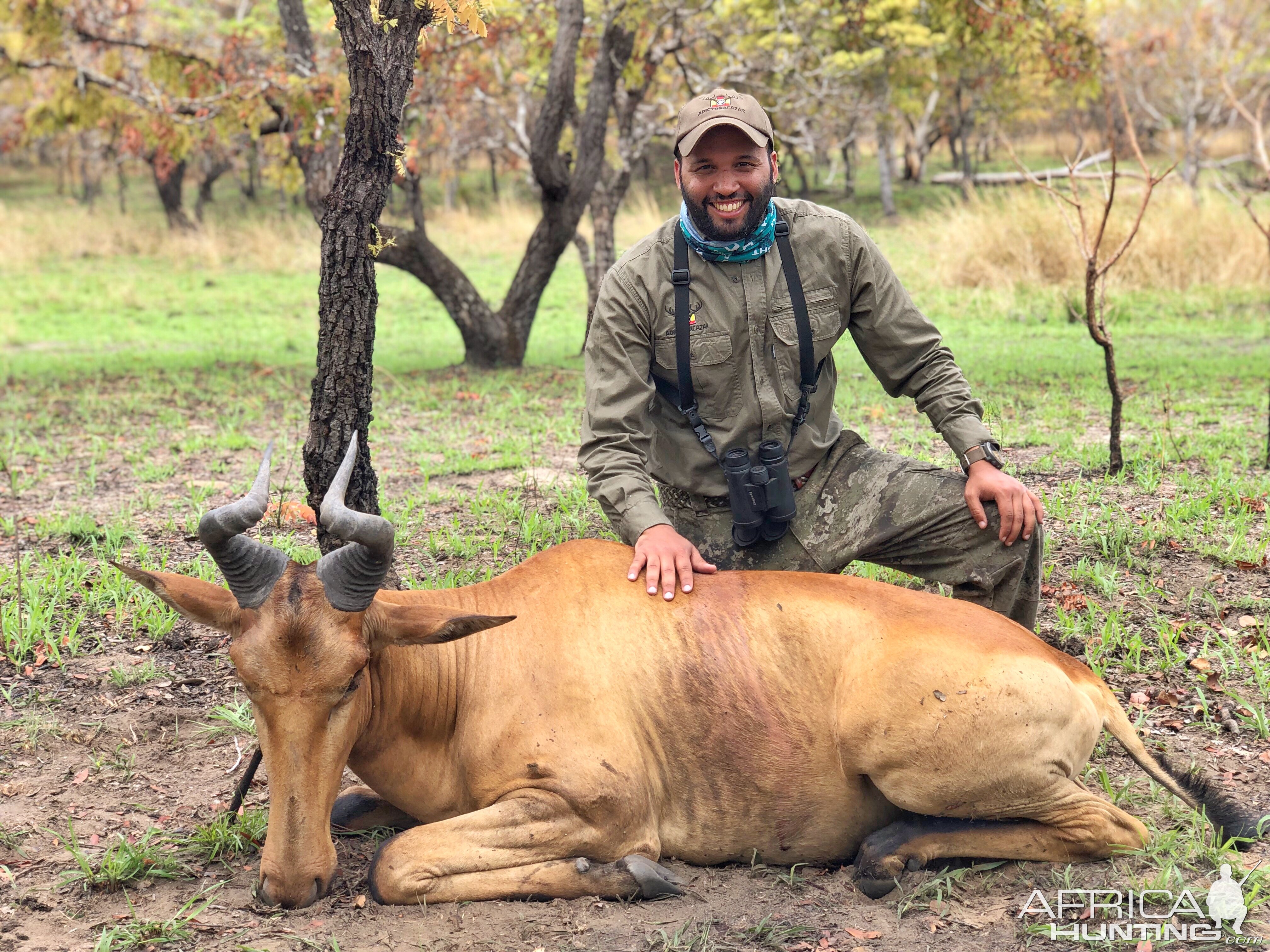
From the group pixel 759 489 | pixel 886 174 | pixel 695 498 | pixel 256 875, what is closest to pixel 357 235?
pixel 695 498

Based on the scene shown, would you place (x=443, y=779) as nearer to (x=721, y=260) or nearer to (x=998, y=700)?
(x=998, y=700)

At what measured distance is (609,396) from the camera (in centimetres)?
480

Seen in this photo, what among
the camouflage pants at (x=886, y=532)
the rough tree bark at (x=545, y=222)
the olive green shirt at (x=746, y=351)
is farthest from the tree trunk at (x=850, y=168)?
the camouflage pants at (x=886, y=532)

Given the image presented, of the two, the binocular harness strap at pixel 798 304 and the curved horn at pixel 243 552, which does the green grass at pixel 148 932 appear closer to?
the curved horn at pixel 243 552

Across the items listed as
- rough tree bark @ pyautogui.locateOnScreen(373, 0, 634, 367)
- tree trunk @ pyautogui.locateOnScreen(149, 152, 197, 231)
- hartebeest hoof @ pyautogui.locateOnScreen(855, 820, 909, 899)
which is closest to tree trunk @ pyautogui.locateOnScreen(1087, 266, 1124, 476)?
hartebeest hoof @ pyautogui.locateOnScreen(855, 820, 909, 899)

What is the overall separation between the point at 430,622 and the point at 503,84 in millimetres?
13946

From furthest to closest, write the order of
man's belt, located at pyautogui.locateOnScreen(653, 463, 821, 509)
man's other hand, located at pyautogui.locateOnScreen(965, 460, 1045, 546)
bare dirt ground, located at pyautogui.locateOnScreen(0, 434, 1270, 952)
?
man's belt, located at pyautogui.locateOnScreen(653, 463, 821, 509)
man's other hand, located at pyautogui.locateOnScreen(965, 460, 1045, 546)
bare dirt ground, located at pyautogui.locateOnScreen(0, 434, 1270, 952)

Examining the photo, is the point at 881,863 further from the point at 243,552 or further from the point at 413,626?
the point at 243,552

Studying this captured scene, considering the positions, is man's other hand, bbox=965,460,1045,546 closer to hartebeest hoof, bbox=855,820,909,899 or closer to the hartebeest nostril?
hartebeest hoof, bbox=855,820,909,899

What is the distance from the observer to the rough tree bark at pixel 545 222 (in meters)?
11.9

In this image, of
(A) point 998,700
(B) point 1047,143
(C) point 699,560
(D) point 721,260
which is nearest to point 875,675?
(A) point 998,700

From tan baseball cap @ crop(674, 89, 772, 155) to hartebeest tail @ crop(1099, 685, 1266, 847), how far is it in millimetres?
2476

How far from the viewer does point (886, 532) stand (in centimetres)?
Result: 493

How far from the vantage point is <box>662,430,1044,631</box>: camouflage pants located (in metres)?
4.80
